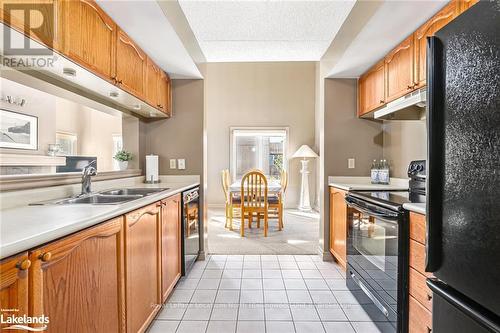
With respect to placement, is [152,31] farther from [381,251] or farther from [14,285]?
[381,251]

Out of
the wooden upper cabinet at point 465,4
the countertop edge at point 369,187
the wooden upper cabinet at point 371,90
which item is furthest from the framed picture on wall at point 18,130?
the wooden upper cabinet at point 371,90

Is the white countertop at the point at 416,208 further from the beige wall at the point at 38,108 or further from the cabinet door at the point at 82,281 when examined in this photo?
the beige wall at the point at 38,108

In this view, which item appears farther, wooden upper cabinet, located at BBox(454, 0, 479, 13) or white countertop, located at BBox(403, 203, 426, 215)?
wooden upper cabinet, located at BBox(454, 0, 479, 13)

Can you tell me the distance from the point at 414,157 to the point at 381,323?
1.56m

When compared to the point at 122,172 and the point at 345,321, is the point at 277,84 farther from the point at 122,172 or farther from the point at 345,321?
the point at 345,321

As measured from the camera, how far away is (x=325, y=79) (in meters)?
3.09

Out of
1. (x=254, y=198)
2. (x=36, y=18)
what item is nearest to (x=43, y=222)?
(x=36, y=18)

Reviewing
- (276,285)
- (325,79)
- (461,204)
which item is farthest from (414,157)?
(461,204)

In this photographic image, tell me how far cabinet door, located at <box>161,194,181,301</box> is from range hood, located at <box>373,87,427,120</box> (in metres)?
1.92

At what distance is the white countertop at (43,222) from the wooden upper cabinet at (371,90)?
2.38 metres

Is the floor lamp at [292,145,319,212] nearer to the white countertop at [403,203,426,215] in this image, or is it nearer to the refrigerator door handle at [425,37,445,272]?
the white countertop at [403,203,426,215]

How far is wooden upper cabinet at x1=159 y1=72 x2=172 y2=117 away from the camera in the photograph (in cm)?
277

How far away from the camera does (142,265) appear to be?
1.58m

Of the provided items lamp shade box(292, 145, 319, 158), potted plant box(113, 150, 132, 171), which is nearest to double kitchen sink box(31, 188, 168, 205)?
potted plant box(113, 150, 132, 171)
